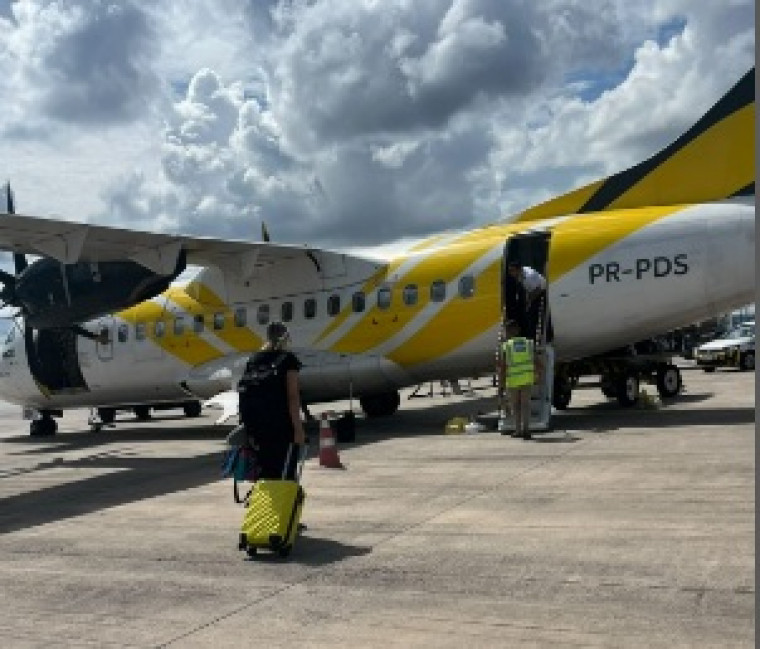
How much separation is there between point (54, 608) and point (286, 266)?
41.8ft

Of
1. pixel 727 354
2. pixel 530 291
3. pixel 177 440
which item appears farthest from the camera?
pixel 727 354

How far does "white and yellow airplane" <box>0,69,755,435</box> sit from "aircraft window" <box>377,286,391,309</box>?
0.03 metres

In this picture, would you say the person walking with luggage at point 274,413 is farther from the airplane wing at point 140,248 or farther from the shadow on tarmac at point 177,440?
the airplane wing at point 140,248

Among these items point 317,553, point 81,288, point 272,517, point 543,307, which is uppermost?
point 81,288

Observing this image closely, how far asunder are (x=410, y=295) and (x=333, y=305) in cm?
189

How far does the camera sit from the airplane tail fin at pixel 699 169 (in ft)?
46.4

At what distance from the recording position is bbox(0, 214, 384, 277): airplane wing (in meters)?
13.7

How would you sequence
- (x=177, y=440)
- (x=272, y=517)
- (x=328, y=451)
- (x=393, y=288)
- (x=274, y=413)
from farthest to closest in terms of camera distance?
(x=177, y=440) < (x=393, y=288) < (x=328, y=451) < (x=274, y=413) < (x=272, y=517)

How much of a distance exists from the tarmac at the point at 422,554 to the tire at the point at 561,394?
222 inches

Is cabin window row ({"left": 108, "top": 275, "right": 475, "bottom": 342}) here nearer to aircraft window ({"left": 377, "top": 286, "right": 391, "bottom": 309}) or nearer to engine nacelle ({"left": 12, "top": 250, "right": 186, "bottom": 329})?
aircraft window ({"left": 377, "top": 286, "right": 391, "bottom": 309})

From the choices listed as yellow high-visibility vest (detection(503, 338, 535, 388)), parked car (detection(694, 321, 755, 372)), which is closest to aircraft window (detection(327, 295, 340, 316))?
yellow high-visibility vest (detection(503, 338, 535, 388))

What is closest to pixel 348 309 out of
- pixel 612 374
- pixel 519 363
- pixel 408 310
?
pixel 408 310

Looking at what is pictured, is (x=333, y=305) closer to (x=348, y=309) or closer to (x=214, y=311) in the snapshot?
(x=348, y=309)

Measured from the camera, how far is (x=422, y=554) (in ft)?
22.2
